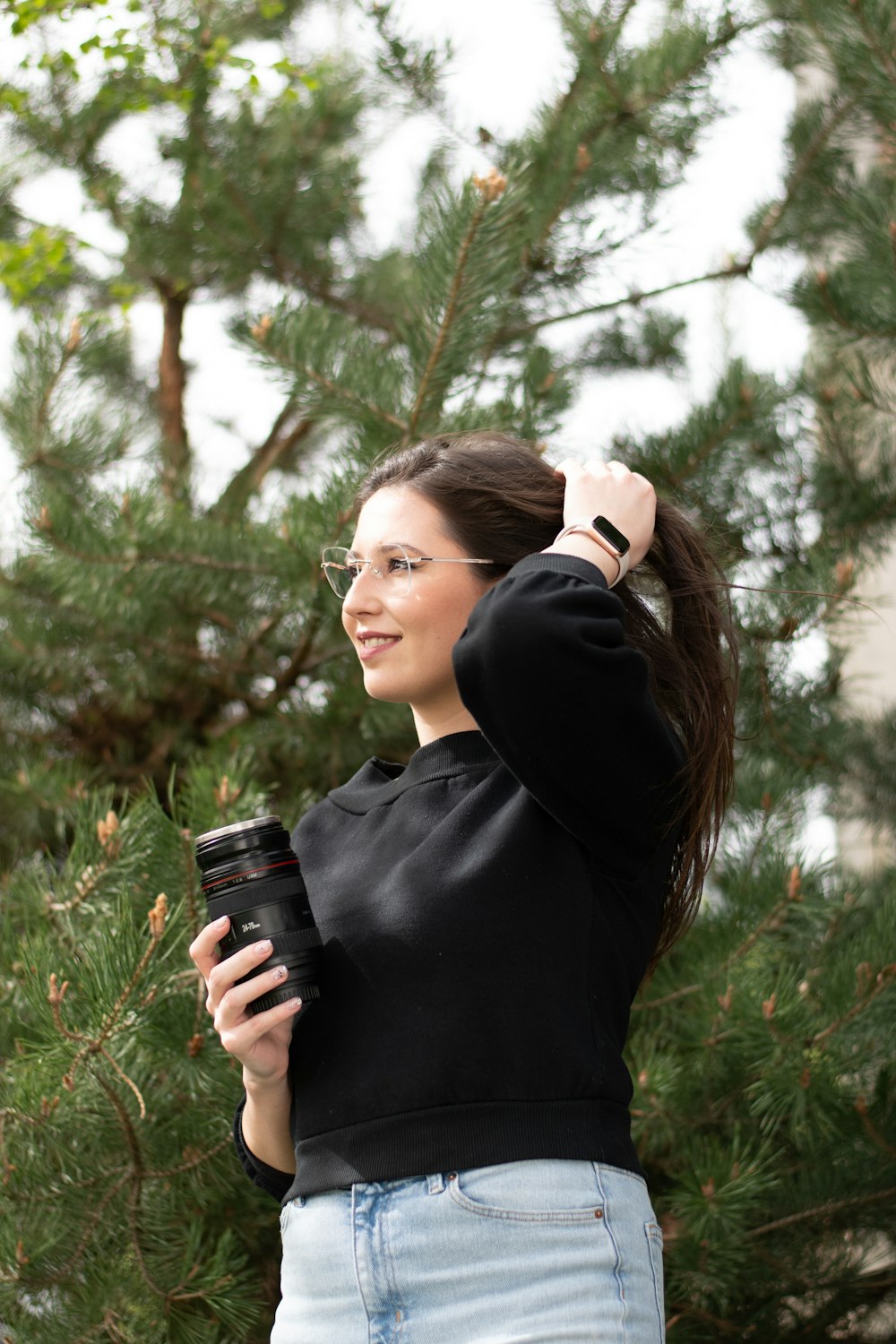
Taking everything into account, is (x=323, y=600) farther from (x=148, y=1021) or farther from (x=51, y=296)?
(x=51, y=296)

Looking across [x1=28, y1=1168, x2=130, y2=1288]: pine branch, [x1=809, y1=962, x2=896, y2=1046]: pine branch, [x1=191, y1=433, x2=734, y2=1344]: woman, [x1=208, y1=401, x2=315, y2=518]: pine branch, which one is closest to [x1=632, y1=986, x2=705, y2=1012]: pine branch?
[x1=809, y1=962, x2=896, y2=1046]: pine branch

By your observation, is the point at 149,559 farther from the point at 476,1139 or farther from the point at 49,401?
→ the point at 476,1139

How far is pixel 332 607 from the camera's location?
1.58 metres

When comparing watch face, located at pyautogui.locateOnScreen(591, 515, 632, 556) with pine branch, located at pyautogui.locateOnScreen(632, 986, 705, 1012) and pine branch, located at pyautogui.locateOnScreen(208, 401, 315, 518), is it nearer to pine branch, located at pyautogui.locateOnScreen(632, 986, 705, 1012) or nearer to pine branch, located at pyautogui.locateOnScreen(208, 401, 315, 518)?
pine branch, located at pyautogui.locateOnScreen(632, 986, 705, 1012)

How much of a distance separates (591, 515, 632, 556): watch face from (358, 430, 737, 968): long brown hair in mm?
89

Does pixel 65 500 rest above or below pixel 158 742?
above

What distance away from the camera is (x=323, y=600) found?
5.17ft

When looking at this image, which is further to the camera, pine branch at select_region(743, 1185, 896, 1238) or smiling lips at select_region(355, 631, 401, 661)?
pine branch at select_region(743, 1185, 896, 1238)

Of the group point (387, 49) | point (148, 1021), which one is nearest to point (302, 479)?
point (387, 49)

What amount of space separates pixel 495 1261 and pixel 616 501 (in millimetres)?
521

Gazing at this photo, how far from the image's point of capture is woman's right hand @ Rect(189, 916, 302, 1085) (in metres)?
0.85

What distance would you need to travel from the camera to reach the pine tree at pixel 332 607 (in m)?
1.20

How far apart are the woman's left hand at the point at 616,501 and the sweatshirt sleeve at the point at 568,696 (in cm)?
7

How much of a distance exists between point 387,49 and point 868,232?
0.80 meters
